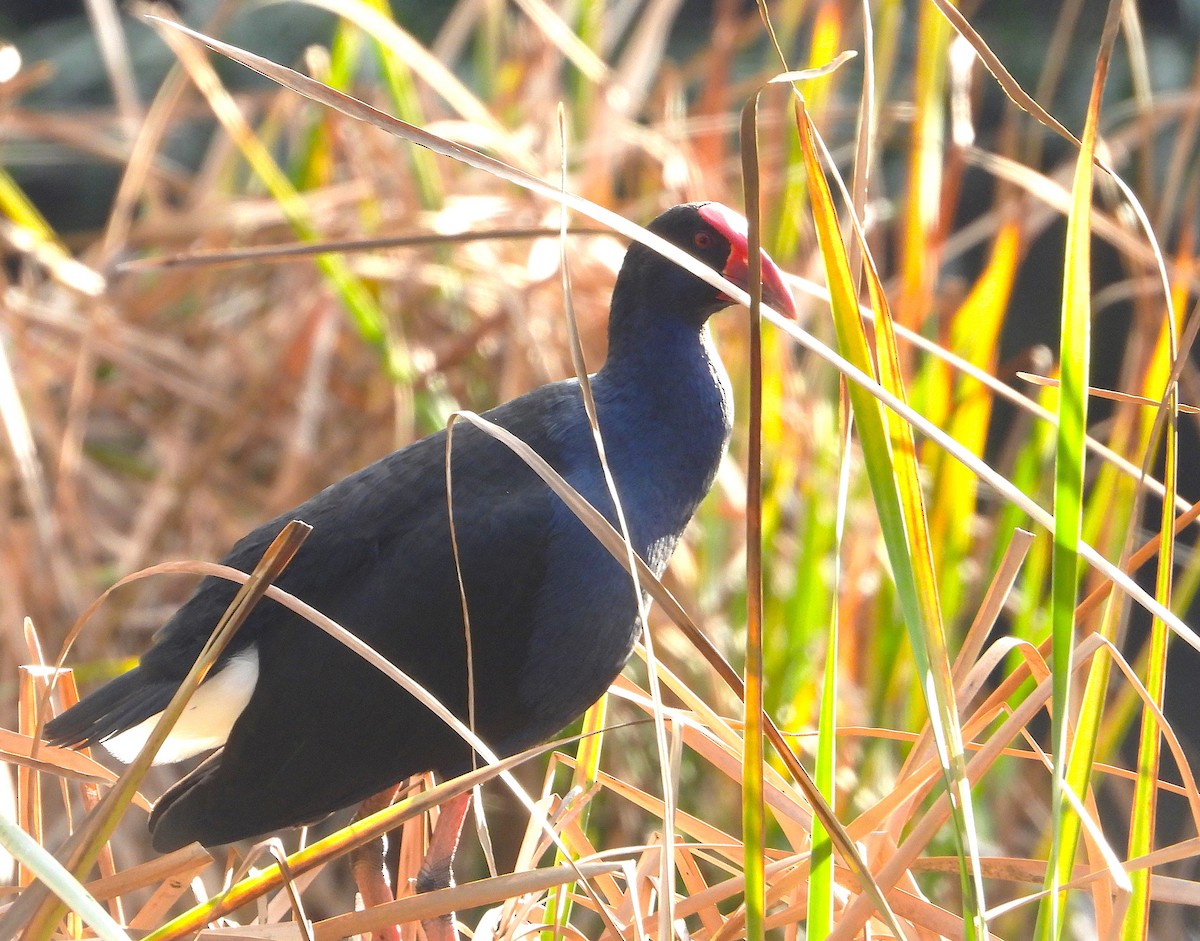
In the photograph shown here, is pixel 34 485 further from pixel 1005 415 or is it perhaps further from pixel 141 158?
pixel 1005 415

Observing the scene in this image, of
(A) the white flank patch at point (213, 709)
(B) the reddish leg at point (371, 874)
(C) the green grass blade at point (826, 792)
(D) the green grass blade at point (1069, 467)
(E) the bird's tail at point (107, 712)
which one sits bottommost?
(B) the reddish leg at point (371, 874)

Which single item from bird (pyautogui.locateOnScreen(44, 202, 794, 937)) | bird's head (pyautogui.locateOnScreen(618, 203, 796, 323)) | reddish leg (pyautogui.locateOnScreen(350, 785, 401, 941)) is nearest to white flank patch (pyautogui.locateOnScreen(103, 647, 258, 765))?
bird (pyautogui.locateOnScreen(44, 202, 794, 937))

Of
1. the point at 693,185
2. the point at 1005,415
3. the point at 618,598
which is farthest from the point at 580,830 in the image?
the point at 1005,415

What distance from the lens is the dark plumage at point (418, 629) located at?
102 centimetres

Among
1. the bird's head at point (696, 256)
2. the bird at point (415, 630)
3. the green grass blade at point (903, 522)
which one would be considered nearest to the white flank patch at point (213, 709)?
the bird at point (415, 630)

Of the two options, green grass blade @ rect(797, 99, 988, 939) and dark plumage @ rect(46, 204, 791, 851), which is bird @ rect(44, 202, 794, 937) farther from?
green grass blade @ rect(797, 99, 988, 939)

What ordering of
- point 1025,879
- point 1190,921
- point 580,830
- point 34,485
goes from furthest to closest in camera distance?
point 1190,921 < point 34,485 < point 580,830 < point 1025,879

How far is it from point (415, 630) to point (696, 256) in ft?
1.29

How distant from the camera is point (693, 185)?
1861mm

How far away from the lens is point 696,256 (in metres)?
1.11

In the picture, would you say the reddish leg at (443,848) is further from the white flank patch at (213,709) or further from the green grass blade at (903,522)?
the green grass blade at (903,522)

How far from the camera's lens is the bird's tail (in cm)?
98

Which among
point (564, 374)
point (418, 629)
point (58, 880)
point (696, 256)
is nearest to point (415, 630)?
point (418, 629)

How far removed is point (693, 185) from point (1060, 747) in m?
1.38
